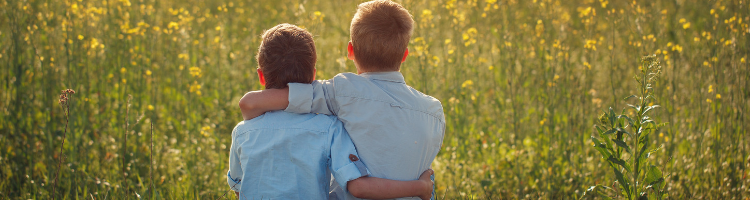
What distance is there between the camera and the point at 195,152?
10.8ft

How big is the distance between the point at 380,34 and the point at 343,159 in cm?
46

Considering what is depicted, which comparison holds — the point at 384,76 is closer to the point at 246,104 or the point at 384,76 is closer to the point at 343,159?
the point at 343,159

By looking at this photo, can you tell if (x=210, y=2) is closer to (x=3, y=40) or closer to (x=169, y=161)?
(x=3, y=40)

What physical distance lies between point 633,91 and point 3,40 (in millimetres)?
4587

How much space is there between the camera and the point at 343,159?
179 centimetres

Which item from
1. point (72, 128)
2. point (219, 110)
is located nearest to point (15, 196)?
point (72, 128)

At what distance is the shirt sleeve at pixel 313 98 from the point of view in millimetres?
1822

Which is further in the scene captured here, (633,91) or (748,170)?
(633,91)

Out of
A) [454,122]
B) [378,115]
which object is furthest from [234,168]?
[454,122]

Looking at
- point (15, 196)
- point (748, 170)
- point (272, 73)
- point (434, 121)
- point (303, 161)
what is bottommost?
point (15, 196)

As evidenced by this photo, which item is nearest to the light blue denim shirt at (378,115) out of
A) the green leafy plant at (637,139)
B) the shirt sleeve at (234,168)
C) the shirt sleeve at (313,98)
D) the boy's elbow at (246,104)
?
the shirt sleeve at (313,98)

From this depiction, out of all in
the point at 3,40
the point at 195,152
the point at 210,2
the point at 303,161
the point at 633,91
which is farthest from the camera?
the point at 210,2

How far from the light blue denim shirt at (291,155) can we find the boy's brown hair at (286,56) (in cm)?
14

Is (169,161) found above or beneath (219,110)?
beneath
